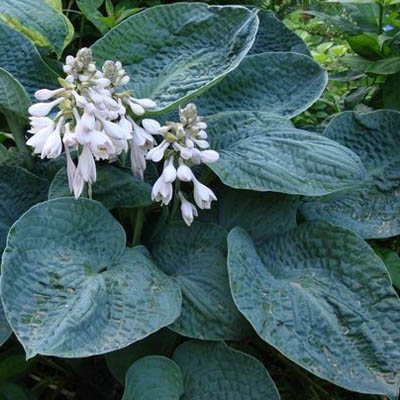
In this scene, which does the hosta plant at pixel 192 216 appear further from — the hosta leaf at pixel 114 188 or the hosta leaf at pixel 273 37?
the hosta leaf at pixel 273 37

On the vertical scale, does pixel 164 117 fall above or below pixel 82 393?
above

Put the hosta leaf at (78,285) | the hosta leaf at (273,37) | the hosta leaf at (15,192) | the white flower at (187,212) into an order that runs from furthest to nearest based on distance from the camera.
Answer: the hosta leaf at (273,37)
the hosta leaf at (15,192)
the white flower at (187,212)
the hosta leaf at (78,285)

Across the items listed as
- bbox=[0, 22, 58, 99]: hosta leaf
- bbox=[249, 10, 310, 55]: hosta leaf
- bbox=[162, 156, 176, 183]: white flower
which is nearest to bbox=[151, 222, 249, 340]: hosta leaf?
bbox=[162, 156, 176, 183]: white flower

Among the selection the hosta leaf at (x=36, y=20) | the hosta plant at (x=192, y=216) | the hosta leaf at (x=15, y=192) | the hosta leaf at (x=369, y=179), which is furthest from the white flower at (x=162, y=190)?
the hosta leaf at (x=36, y=20)

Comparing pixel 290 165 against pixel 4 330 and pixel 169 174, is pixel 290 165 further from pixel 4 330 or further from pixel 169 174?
pixel 4 330

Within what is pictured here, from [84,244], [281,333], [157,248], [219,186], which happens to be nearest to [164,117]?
[219,186]

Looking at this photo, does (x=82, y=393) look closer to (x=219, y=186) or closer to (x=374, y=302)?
(x=219, y=186)
